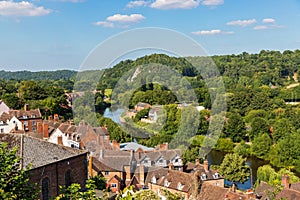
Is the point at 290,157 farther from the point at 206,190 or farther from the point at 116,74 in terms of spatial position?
the point at 116,74

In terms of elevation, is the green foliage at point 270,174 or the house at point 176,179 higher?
the house at point 176,179

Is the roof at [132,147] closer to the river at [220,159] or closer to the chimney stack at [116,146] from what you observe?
the chimney stack at [116,146]

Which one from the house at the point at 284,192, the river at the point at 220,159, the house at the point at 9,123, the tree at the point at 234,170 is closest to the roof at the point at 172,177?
the house at the point at 284,192

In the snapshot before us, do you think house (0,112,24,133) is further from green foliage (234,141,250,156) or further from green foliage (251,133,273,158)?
green foliage (251,133,273,158)

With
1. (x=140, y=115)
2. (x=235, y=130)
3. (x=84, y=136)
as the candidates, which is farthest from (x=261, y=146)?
(x=140, y=115)

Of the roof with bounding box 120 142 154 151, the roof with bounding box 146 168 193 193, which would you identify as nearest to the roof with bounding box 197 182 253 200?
the roof with bounding box 146 168 193 193

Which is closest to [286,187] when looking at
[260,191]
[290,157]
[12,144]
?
[260,191]

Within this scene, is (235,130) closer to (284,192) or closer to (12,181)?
(284,192)
